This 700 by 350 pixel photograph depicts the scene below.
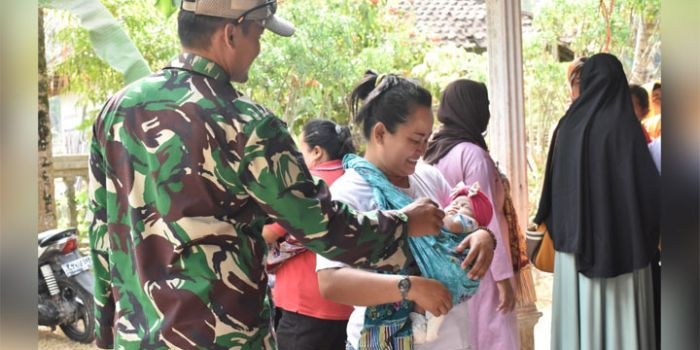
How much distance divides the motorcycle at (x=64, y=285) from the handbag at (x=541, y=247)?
4024mm

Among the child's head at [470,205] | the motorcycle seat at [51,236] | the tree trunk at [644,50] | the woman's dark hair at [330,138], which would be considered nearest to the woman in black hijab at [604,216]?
the woman's dark hair at [330,138]

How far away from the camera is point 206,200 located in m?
1.89

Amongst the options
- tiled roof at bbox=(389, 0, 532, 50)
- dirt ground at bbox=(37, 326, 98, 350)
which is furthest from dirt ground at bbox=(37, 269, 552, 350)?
tiled roof at bbox=(389, 0, 532, 50)

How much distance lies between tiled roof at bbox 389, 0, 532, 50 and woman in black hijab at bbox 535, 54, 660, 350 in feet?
21.3

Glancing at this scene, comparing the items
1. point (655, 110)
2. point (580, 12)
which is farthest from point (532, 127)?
point (655, 110)

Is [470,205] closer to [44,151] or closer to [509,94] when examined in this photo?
[509,94]

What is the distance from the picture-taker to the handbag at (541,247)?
4355 millimetres

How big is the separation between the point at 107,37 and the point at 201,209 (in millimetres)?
3305

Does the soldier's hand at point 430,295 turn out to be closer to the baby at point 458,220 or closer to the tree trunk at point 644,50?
the baby at point 458,220

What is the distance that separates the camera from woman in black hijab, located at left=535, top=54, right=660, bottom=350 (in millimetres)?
3922

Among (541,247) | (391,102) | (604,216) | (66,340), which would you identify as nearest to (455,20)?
(66,340)

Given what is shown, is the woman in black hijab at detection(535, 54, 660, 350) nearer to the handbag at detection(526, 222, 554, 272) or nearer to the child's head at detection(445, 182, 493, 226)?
the handbag at detection(526, 222, 554, 272)

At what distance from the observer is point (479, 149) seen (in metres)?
3.98
